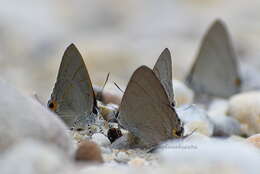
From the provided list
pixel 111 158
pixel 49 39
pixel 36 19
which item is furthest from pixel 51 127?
pixel 36 19

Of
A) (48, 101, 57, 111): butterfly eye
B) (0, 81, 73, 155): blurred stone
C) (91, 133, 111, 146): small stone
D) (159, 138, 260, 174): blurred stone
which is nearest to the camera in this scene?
(159, 138, 260, 174): blurred stone

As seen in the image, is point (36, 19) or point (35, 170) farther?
point (36, 19)

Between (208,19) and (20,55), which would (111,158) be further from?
(208,19)

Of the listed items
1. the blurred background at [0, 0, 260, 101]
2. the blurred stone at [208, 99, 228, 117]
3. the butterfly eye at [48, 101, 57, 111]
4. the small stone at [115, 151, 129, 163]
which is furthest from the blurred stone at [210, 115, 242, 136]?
the blurred background at [0, 0, 260, 101]

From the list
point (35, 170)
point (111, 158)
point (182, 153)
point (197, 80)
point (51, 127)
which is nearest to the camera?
point (35, 170)

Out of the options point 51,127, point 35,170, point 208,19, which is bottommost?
point 35,170

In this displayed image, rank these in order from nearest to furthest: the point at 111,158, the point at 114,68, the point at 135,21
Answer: the point at 111,158 < the point at 114,68 < the point at 135,21

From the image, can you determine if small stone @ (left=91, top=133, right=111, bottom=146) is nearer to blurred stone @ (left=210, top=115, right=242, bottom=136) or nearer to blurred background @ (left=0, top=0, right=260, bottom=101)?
blurred stone @ (left=210, top=115, right=242, bottom=136)
